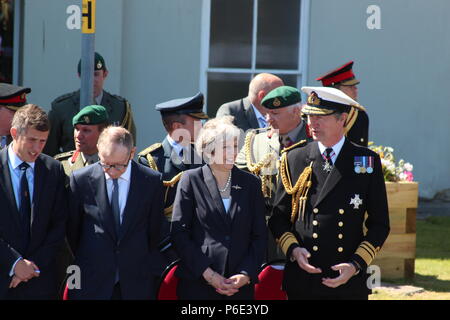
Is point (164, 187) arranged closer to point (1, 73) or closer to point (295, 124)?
point (295, 124)

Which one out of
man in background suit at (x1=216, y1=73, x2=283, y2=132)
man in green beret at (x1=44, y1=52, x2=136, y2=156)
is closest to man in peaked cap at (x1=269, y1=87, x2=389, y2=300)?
man in background suit at (x1=216, y1=73, x2=283, y2=132)

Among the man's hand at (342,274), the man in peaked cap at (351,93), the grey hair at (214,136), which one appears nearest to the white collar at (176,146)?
the grey hair at (214,136)

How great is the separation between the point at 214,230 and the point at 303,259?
0.53 m

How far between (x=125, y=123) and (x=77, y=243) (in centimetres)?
207

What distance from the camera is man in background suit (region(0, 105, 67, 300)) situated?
5.01m

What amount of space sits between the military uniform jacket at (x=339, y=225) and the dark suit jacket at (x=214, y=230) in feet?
0.67

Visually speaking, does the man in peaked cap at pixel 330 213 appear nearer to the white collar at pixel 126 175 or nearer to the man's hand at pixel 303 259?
the man's hand at pixel 303 259

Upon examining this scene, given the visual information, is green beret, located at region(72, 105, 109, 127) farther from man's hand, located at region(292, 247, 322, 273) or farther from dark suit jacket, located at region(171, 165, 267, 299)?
man's hand, located at region(292, 247, 322, 273)

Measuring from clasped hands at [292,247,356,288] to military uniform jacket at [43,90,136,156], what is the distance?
237 cm

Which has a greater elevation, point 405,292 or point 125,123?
point 125,123
